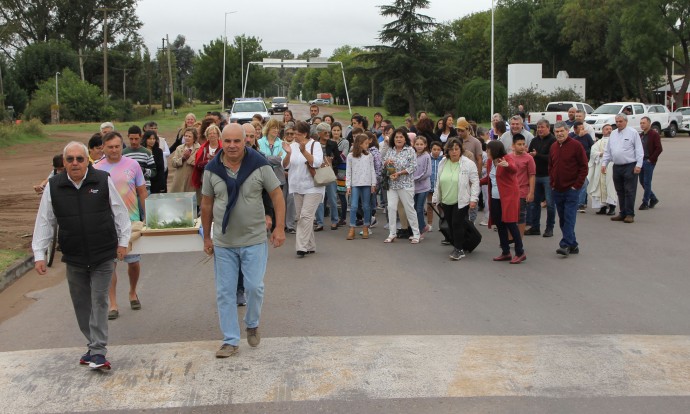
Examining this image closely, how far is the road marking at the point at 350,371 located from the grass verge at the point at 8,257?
12.5 ft

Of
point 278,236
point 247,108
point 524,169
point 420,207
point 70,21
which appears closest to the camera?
point 278,236

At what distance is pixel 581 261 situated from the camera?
10430 mm

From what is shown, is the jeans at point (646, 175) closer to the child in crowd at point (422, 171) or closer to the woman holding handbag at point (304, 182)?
the child in crowd at point (422, 171)

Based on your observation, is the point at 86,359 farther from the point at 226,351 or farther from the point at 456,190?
the point at 456,190

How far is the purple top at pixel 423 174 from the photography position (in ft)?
40.3

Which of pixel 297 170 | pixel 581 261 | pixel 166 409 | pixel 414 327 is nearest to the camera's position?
pixel 166 409

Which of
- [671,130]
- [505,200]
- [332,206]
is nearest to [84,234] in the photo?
[505,200]

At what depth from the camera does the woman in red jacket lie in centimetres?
1008

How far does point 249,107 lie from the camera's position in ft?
120

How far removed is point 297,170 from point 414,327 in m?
4.69

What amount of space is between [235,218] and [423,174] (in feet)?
21.0

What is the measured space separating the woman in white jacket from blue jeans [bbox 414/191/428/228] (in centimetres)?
131

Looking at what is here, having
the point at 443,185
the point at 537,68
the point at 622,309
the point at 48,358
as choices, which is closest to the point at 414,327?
the point at 622,309

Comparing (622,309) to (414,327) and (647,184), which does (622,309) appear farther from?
(647,184)
